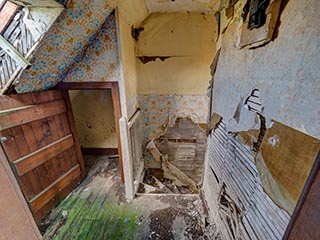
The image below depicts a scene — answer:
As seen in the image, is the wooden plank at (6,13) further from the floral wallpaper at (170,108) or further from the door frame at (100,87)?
the floral wallpaper at (170,108)

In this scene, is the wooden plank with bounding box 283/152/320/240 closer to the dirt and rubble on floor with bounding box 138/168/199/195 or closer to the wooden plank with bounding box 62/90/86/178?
the dirt and rubble on floor with bounding box 138/168/199/195

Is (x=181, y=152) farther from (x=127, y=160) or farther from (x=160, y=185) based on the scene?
(x=127, y=160)

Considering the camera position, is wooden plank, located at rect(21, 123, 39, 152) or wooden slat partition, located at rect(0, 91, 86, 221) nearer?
wooden slat partition, located at rect(0, 91, 86, 221)

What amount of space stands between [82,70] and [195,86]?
1.73 m

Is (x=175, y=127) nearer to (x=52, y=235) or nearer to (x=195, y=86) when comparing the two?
(x=195, y=86)

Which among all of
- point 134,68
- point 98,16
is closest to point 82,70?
point 98,16

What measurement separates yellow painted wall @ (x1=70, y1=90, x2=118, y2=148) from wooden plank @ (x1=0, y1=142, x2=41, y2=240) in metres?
2.63

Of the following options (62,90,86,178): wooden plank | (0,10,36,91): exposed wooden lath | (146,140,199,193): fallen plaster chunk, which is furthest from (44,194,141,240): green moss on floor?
(0,10,36,91): exposed wooden lath

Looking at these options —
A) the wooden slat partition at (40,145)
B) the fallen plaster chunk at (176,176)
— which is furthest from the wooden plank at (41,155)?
the fallen plaster chunk at (176,176)

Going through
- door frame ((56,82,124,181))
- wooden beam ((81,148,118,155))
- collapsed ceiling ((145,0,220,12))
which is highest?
collapsed ceiling ((145,0,220,12))

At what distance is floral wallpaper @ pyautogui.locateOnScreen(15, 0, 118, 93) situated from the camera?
1442 millimetres

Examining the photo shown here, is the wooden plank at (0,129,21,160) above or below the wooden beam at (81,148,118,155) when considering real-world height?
above

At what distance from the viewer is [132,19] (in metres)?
2.20

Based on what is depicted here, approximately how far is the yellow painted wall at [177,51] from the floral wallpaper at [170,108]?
0.10 m
